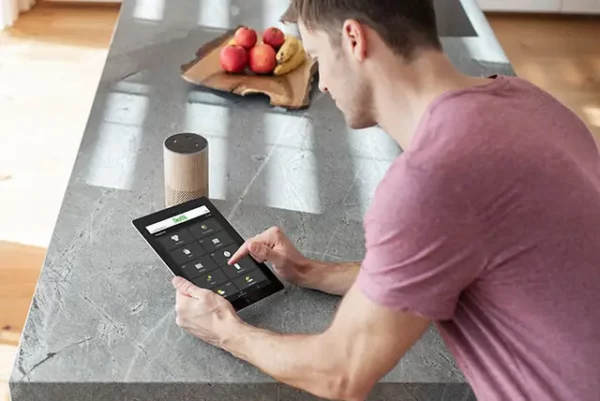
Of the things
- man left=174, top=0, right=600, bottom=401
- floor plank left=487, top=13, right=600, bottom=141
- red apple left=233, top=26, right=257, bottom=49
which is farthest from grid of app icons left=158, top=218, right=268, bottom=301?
floor plank left=487, top=13, right=600, bottom=141

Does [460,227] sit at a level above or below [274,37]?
above

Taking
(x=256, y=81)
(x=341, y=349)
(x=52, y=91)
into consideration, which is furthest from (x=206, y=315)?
(x=52, y=91)

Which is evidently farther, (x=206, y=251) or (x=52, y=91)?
(x=52, y=91)

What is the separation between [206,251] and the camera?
5.28 ft

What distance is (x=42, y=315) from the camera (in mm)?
1511

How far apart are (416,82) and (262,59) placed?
3.35ft

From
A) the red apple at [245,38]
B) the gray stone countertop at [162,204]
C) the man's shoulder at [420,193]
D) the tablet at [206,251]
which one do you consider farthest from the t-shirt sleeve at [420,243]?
the red apple at [245,38]

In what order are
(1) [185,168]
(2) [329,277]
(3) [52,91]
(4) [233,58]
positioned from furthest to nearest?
(3) [52,91], (4) [233,58], (1) [185,168], (2) [329,277]

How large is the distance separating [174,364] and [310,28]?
560 millimetres

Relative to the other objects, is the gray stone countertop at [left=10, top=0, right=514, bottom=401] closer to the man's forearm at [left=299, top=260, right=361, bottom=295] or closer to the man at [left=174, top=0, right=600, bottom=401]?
the man's forearm at [left=299, top=260, right=361, bottom=295]

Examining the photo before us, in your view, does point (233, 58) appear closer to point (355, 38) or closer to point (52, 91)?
point (355, 38)

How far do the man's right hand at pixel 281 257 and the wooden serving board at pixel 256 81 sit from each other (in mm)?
651

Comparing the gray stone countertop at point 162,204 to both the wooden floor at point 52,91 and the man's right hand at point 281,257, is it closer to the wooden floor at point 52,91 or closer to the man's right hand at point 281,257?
the man's right hand at point 281,257

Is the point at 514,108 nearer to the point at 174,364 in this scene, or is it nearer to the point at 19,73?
the point at 174,364
